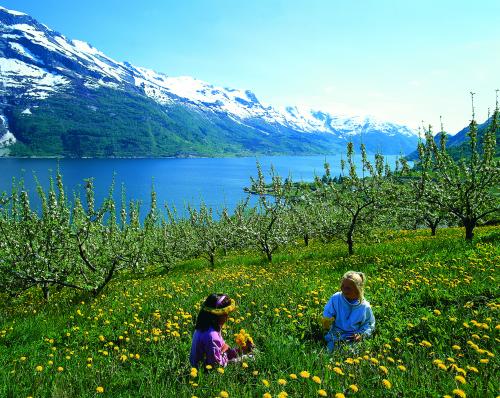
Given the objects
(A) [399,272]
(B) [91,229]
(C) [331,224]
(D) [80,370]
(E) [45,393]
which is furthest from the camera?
(C) [331,224]

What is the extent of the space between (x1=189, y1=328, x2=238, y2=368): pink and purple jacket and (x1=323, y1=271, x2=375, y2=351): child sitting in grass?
1.90 metres

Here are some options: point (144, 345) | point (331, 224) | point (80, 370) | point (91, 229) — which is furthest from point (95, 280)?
point (331, 224)

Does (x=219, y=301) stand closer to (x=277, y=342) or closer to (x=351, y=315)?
(x=277, y=342)

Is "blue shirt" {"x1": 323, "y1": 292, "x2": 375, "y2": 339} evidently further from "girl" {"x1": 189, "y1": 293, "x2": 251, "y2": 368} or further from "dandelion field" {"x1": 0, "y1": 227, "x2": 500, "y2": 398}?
"girl" {"x1": 189, "y1": 293, "x2": 251, "y2": 368}

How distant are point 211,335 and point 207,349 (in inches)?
7.8

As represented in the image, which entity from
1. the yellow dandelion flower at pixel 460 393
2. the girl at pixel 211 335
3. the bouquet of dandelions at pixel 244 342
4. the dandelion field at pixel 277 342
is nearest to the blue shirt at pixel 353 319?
the dandelion field at pixel 277 342

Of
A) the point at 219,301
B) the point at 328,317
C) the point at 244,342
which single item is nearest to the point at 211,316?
the point at 219,301

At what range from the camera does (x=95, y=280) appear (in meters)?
11.1

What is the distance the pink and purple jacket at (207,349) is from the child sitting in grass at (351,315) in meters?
1.90

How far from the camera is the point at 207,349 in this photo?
16.5 ft

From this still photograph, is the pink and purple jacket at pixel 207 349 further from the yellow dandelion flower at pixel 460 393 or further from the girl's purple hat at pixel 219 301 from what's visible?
the yellow dandelion flower at pixel 460 393

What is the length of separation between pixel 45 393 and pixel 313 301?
17.9 feet

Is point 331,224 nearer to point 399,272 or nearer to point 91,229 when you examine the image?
point 399,272

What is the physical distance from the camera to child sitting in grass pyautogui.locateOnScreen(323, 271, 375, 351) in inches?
235
